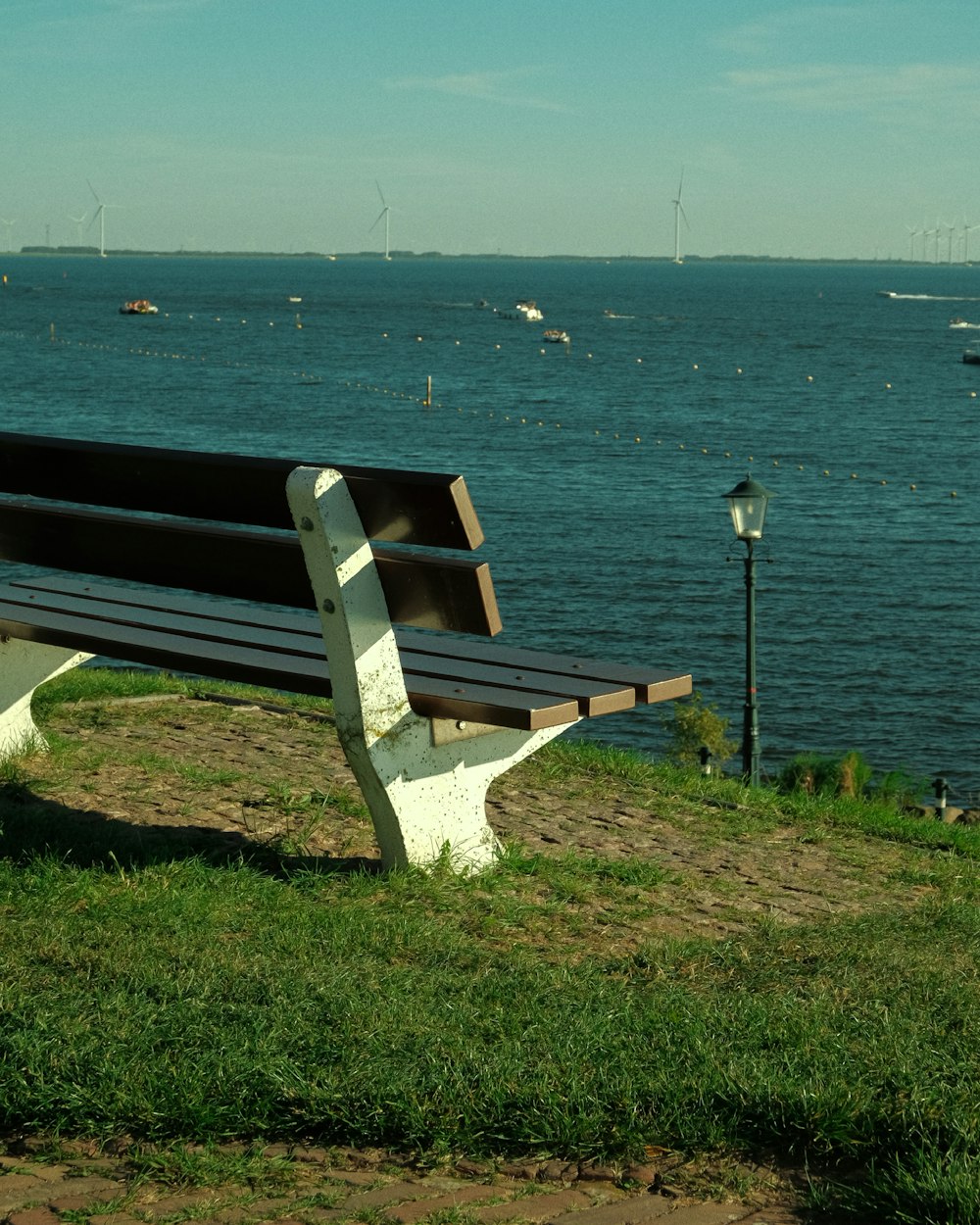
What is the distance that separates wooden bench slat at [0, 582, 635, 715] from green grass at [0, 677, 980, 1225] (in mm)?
658

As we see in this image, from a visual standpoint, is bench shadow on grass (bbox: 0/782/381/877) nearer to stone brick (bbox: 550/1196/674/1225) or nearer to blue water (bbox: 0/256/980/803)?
stone brick (bbox: 550/1196/674/1225)

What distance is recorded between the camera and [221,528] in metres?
4.93

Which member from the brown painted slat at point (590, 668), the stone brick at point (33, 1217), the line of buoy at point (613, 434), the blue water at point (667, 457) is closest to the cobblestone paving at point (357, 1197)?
the stone brick at point (33, 1217)

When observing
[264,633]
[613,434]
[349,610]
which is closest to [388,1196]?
[349,610]

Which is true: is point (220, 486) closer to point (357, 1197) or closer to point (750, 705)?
point (357, 1197)

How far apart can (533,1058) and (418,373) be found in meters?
84.7

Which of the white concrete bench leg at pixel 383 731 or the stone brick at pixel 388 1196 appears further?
the white concrete bench leg at pixel 383 731

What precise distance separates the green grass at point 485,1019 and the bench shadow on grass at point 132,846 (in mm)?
35

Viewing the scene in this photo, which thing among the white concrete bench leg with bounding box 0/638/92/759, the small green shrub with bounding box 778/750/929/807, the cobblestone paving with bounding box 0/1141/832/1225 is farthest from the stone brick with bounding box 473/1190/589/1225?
the small green shrub with bounding box 778/750/929/807

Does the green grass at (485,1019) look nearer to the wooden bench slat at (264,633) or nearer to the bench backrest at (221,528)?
the wooden bench slat at (264,633)

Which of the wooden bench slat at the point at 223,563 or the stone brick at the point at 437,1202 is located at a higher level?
the wooden bench slat at the point at 223,563

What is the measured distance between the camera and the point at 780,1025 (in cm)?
357

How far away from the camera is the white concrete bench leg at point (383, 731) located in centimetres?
446

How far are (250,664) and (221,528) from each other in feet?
1.47
